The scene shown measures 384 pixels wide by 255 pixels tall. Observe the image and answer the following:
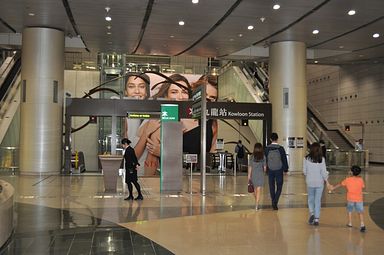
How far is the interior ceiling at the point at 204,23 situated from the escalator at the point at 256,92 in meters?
2.88

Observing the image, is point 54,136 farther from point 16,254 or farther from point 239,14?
point 16,254

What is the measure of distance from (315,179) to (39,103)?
14324mm

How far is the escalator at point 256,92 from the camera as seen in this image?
25.3 metres

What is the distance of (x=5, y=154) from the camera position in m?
20.0

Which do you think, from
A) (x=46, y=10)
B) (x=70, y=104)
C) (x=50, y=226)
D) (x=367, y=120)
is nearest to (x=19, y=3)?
(x=46, y=10)

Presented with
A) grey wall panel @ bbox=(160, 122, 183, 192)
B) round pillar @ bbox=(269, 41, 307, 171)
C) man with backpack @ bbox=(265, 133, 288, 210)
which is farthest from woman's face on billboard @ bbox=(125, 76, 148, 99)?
man with backpack @ bbox=(265, 133, 288, 210)

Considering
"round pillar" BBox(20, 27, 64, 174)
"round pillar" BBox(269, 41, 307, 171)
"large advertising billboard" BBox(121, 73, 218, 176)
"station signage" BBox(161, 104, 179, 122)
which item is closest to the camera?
"station signage" BBox(161, 104, 179, 122)

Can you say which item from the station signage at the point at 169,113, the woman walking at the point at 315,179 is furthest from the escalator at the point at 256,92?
the woman walking at the point at 315,179

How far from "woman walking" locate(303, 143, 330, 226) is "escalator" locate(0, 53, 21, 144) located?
16.4 metres

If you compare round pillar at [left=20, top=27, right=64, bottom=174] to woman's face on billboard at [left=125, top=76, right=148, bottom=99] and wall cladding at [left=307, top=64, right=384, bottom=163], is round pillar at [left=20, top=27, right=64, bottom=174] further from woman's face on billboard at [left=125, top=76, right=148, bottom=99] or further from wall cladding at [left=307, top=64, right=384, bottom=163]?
wall cladding at [left=307, top=64, right=384, bottom=163]

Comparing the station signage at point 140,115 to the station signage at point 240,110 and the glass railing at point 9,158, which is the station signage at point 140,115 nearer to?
the station signage at point 240,110

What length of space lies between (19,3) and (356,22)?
12.6 m

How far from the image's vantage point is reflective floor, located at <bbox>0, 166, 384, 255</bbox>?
5629 mm

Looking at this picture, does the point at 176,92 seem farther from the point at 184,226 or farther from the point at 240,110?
the point at 184,226
